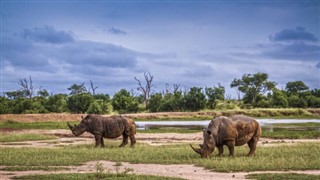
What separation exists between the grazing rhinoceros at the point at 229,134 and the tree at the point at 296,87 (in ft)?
380

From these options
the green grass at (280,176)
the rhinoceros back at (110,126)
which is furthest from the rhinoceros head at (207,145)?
the rhinoceros back at (110,126)

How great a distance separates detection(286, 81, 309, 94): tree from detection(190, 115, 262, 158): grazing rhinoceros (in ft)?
380

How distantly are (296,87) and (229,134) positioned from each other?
11960cm

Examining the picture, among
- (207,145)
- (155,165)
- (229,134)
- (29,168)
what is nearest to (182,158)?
(207,145)

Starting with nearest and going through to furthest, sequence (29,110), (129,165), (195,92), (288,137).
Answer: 1. (129,165)
2. (288,137)
3. (29,110)
4. (195,92)

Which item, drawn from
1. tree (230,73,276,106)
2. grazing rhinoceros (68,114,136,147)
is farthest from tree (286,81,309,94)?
grazing rhinoceros (68,114,136,147)

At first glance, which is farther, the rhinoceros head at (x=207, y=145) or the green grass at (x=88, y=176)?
the rhinoceros head at (x=207, y=145)

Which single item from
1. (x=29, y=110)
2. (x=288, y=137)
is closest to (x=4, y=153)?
(x=288, y=137)

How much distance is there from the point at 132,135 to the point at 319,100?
297 ft

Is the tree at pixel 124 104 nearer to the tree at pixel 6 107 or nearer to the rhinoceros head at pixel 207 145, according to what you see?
the tree at pixel 6 107

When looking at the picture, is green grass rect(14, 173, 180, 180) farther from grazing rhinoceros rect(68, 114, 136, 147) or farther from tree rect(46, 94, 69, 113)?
tree rect(46, 94, 69, 113)

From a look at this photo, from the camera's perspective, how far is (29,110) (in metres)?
89.1

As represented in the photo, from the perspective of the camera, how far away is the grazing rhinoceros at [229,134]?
66.1 ft

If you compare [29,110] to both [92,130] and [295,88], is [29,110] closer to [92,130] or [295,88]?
[92,130]
